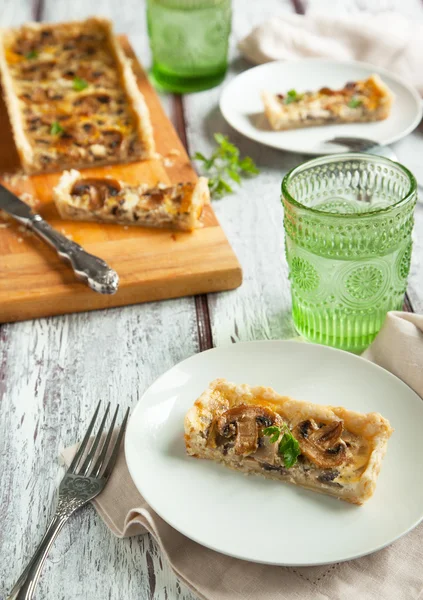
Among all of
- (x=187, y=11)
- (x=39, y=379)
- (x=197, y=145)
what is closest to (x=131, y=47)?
(x=187, y=11)

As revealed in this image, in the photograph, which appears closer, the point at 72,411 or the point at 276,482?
the point at 276,482

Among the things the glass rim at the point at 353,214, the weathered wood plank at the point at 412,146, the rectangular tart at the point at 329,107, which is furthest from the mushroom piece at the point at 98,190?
the weathered wood plank at the point at 412,146

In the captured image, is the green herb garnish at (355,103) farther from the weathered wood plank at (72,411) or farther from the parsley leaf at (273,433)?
the parsley leaf at (273,433)

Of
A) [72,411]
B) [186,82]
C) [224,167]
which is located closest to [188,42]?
[186,82]

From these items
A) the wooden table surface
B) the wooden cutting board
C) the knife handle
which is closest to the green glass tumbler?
the wooden table surface

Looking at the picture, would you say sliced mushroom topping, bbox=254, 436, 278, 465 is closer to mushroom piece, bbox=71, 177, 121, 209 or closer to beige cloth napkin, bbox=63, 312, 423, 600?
beige cloth napkin, bbox=63, 312, 423, 600

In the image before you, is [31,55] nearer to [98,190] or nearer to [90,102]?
[90,102]
